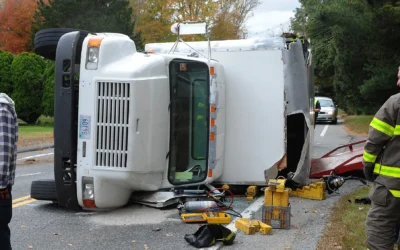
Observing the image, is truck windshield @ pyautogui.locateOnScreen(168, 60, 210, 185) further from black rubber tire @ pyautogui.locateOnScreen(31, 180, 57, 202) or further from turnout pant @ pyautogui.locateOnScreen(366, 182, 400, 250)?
turnout pant @ pyautogui.locateOnScreen(366, 182, 400, 250)

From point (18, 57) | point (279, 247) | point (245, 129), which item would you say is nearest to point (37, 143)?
point (18, 57)

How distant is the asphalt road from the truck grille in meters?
0.79

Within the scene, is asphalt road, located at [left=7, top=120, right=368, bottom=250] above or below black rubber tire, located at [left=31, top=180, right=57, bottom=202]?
below

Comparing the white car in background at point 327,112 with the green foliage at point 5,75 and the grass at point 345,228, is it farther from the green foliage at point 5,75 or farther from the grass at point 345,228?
the grass at point 345,228

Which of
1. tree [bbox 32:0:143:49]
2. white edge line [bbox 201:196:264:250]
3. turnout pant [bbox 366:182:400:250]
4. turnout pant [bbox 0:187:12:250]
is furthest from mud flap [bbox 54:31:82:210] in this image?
tree [bbox 32:0:143:49]

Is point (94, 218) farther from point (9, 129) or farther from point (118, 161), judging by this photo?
point (9, 129)

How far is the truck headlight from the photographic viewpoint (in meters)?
7.11

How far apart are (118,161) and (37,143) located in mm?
14134

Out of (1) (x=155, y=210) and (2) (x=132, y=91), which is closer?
(2) (x=132, y=91)

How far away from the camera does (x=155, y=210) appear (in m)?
7.59

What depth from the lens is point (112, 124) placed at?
23.2 ft

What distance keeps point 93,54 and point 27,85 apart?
76.0ft

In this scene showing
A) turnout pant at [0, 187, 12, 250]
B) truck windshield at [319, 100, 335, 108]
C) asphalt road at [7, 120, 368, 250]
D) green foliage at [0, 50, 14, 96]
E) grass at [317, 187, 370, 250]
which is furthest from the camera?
truck windshield at [319, 100, 335, 108]

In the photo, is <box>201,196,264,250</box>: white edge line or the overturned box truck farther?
the overturned box truck
